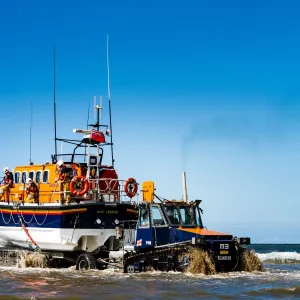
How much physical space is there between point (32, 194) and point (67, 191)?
7.50 feet

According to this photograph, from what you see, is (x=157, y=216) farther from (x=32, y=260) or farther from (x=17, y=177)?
(x=17, y=177)

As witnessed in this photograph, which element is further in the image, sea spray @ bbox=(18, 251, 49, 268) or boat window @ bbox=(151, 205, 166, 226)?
sea spray @ bbox=(18, 251, 49, 268)

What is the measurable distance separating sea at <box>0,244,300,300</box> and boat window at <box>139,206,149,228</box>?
5.94 ft

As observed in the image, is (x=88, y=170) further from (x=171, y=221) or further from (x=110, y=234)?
(x=171, y=221)

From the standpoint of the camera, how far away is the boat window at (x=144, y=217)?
21.2 metres

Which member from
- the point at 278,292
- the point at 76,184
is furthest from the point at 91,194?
the point at 278,292

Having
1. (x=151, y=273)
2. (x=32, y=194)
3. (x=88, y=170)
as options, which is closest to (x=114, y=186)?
(x=88, y=170)

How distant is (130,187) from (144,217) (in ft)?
10.6

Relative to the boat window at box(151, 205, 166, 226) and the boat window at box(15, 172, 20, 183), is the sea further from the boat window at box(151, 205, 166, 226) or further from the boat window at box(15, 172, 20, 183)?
the boat window at box(15, 172, 20, 183)

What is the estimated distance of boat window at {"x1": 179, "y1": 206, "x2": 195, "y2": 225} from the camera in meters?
21.3

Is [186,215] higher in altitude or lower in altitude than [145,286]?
higher

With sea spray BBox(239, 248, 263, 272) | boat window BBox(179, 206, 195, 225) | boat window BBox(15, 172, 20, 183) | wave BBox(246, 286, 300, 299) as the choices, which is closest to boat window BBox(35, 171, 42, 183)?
boat window BBox(15, 172, 20, 183)

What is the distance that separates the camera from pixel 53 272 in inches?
Result: 896

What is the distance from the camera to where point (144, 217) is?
21281 mm
